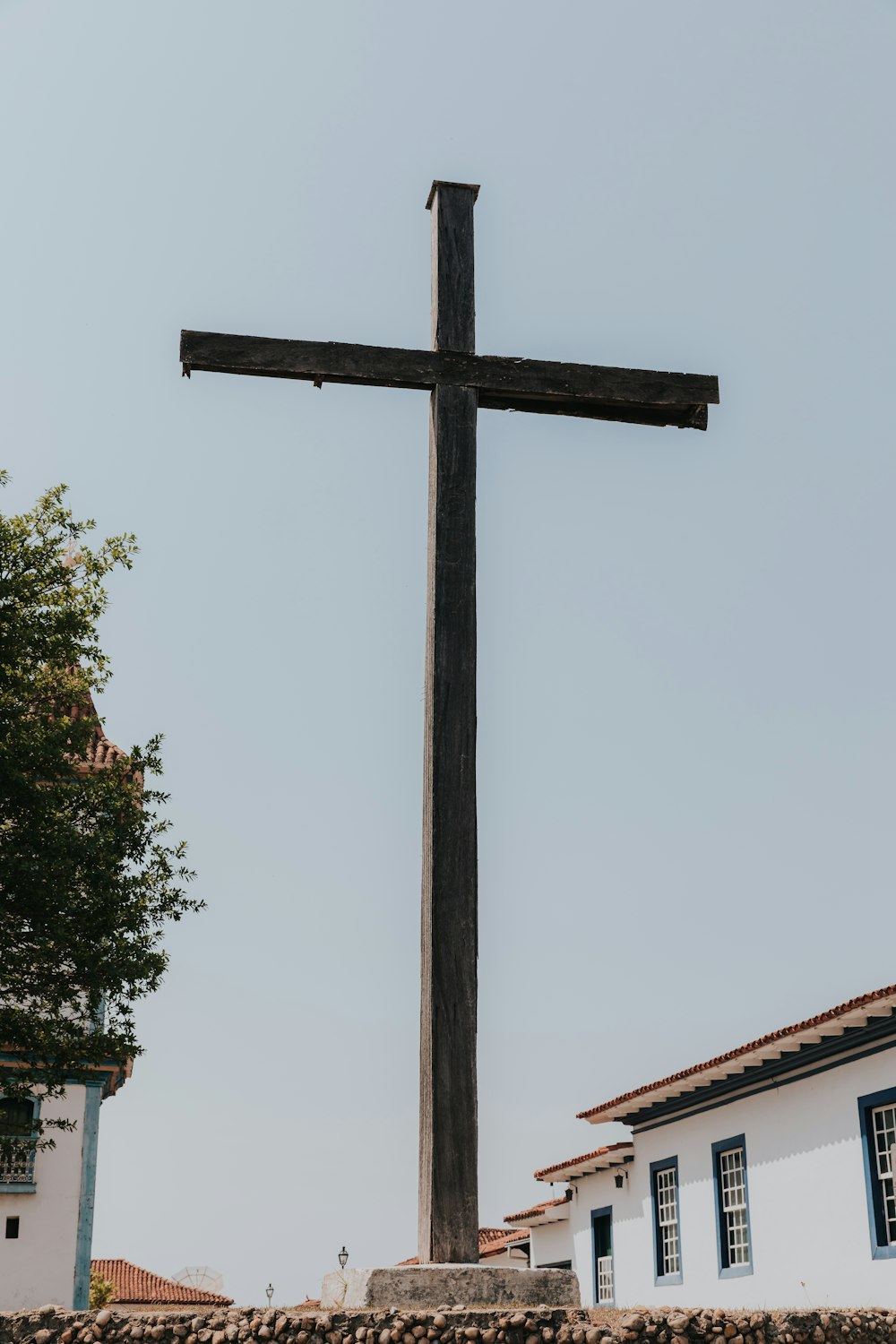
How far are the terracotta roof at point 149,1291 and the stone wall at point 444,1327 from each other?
131 feet

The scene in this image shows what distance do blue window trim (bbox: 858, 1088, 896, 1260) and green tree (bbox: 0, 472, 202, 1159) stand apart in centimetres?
780

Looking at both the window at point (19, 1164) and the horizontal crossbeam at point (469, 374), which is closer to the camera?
the horizontal crossbeam at point (469, 374)

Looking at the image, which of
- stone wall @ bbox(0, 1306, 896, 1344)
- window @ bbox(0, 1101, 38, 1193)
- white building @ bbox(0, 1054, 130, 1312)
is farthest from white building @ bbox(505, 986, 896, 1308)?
window @ bbox(0, 1101, 38, 1193)

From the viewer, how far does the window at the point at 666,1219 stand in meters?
20.3

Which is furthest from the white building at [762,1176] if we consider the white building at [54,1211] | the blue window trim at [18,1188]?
the blue window trim at [18,1188]

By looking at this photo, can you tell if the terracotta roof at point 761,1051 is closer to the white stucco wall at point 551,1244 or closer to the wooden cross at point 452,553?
the white stucco wall at point 551,1244

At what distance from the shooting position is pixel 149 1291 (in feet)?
146

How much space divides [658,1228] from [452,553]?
675 inches

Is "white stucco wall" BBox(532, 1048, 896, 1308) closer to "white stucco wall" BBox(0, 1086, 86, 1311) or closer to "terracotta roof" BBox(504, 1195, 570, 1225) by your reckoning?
"terracotta roof" BBox(504, 1195, 570, 1225)

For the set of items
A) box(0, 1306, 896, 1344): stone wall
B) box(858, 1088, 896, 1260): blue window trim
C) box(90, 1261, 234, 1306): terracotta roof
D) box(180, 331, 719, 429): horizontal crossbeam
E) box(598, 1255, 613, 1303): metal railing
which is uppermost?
box(180, 331, 719, 429): horizontal crossbeam

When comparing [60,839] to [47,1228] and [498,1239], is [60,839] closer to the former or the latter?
[47,1228]

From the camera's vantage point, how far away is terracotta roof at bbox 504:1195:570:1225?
2596 centimetres

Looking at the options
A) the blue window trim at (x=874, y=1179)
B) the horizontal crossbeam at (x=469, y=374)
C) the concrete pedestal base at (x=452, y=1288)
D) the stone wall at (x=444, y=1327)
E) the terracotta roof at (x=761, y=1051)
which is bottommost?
the stone wall at (x=444, y=1327)

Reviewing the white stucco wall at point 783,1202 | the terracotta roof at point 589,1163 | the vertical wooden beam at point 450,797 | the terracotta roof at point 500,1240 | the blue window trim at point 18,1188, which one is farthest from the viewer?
the terracotta roof at point 500,1240
